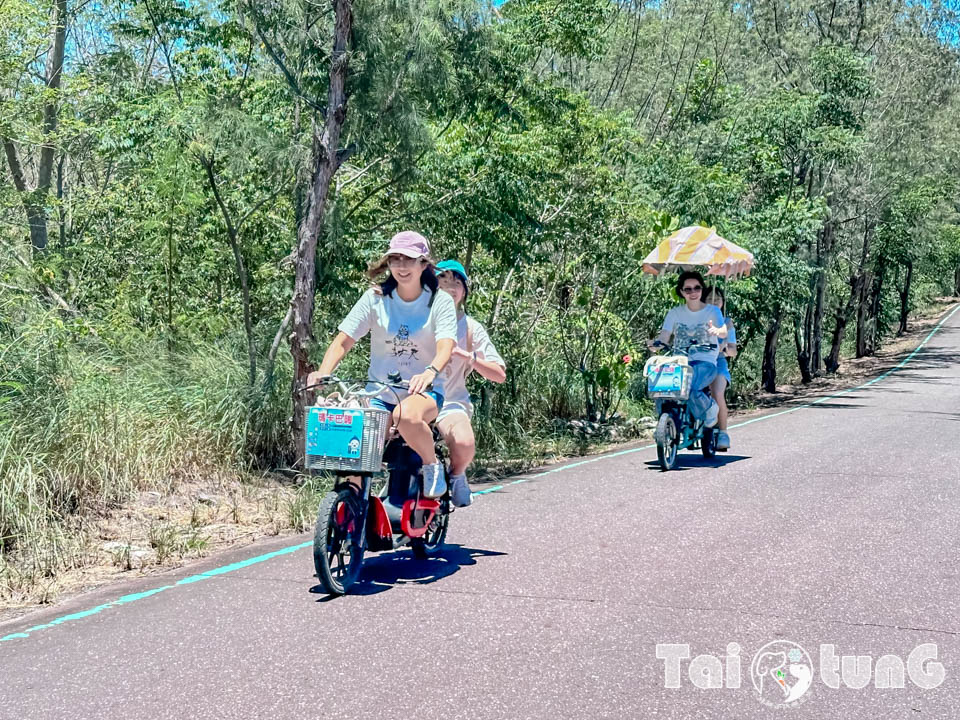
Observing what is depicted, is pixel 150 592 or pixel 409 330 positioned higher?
pixel 409 330

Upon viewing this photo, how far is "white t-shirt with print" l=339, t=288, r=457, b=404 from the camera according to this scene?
6.80 meters

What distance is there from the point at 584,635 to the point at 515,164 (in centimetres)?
925

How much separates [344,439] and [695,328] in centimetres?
743

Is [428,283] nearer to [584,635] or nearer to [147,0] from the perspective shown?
[584,635]

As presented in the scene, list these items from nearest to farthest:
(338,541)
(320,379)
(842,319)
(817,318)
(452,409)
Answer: (338,541) < (320,379) < (452,409) < (817,318) < (842,319)

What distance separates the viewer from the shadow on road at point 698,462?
1248 centimetres

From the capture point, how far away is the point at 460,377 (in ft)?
23.9

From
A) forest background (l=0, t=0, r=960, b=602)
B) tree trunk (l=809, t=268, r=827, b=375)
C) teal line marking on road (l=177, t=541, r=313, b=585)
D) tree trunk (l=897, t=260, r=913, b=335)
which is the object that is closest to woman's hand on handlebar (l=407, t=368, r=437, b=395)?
teal line marking on road (l=177, t=541, r=313, b=585)

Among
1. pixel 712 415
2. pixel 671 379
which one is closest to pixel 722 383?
pixel 712 415

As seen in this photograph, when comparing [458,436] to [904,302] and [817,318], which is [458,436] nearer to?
[817,318]

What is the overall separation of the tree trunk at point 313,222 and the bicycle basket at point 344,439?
18.6 ft

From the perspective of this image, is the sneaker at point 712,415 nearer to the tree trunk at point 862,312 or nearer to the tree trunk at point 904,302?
the tree trunk at point 862,312

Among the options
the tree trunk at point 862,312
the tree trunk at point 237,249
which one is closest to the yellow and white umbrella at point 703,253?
the tree trunk at point 237,249

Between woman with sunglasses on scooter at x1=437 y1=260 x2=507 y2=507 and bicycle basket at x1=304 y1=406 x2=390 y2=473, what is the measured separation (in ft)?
3.31
